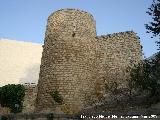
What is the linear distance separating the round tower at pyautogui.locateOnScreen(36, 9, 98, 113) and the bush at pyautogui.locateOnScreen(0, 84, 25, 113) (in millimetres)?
1439

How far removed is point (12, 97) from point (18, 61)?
9098mm

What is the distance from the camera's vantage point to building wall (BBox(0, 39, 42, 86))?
25578mm

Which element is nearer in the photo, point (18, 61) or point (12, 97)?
point (12, 97)

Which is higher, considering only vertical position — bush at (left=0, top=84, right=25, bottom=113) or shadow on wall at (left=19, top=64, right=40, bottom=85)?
shadow on wall at (left=19, top=64, right=40, bottom=85)

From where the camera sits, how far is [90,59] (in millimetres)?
18375

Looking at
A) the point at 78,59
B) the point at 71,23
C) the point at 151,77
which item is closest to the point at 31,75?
the point at 71,23

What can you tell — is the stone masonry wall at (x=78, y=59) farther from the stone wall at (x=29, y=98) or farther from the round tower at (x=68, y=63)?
the stone wall at (x=29, y=98)

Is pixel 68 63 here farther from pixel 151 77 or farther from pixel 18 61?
pixel 18 61

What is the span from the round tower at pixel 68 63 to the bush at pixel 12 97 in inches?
56.7

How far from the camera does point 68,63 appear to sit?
17.3 m

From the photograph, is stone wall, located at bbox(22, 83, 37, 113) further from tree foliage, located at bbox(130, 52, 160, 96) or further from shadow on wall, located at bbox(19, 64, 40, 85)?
tree foliage, located at bbox(130, 52, 160, 96)

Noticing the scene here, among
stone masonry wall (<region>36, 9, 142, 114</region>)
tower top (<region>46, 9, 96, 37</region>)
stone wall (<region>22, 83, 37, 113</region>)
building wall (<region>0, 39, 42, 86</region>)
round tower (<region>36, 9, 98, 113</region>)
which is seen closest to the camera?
round tower (<region>36, 9, 98, 113</region>)

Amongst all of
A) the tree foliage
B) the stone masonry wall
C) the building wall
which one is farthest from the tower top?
the building wall

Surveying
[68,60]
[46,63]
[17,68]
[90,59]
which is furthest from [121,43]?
[17,68]
